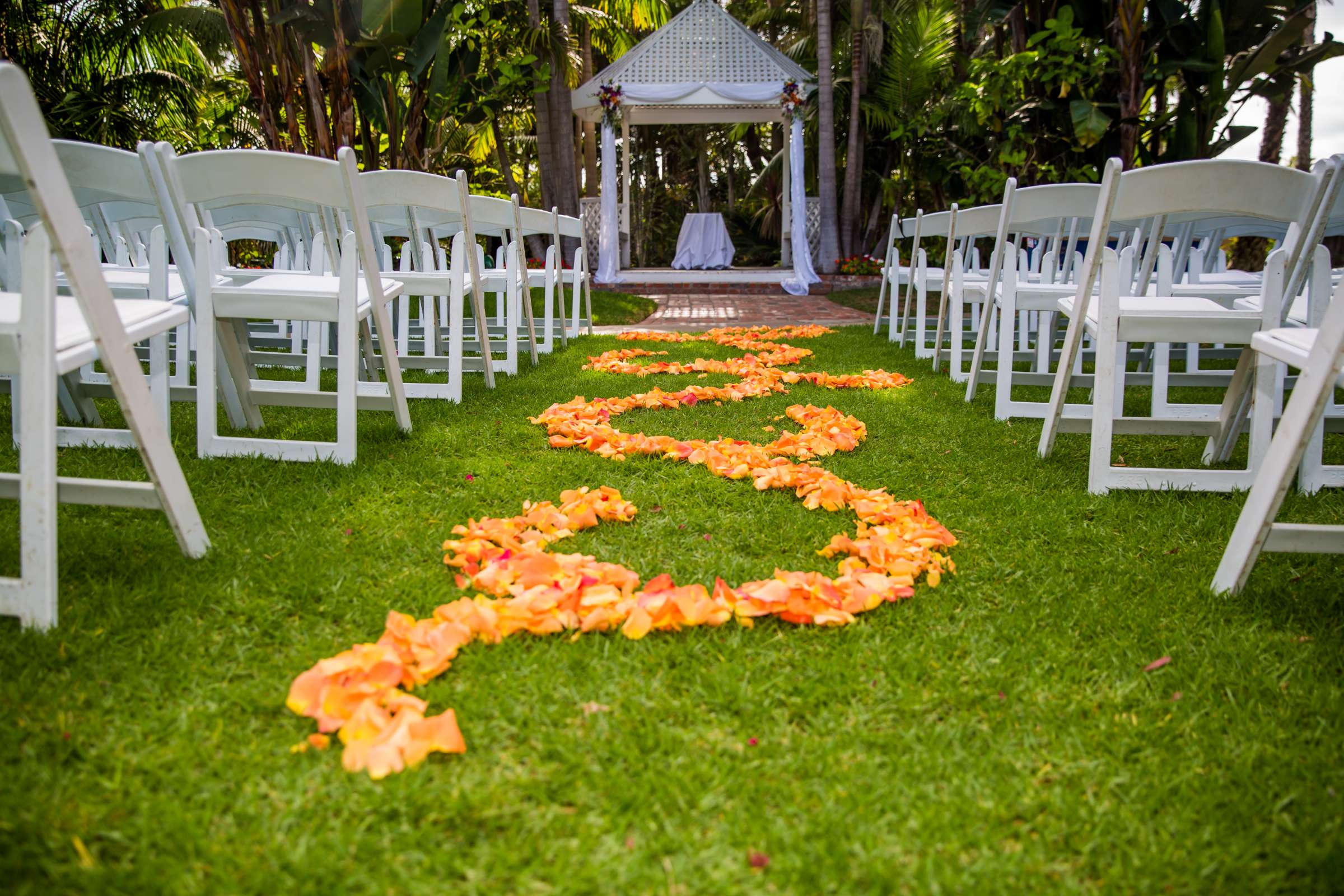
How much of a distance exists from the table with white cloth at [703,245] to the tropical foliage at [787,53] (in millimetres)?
2268

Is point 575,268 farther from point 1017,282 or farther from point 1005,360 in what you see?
point 1005,360

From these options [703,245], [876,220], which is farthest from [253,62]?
[876,220]

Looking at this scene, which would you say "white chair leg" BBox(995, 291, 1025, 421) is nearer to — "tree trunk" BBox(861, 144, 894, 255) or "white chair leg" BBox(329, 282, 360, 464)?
"white chair leg" BBox(329, 282, 360, 464)

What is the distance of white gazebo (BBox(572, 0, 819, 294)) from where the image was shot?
46.8 feet

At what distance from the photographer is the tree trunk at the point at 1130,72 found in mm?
7773

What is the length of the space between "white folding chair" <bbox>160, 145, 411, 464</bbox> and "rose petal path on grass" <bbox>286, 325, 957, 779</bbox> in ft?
2.75

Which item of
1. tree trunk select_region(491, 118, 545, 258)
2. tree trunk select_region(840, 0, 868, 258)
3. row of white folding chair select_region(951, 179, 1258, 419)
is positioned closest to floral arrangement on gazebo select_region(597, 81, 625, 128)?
tree trunk select_region(491, 118, 545, 258)

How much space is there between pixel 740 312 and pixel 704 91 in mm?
5171

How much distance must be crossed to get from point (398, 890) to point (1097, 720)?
1200 millimetres

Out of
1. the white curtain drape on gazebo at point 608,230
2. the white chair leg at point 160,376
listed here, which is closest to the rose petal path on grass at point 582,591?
the white chair leg at point 160,376

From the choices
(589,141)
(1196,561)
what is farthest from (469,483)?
(589,141)

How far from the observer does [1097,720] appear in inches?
61.8

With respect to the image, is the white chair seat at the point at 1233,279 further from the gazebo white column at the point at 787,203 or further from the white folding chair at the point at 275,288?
the gazebo white column at the point at 787,203

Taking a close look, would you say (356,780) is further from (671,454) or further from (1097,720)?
(671,454)
